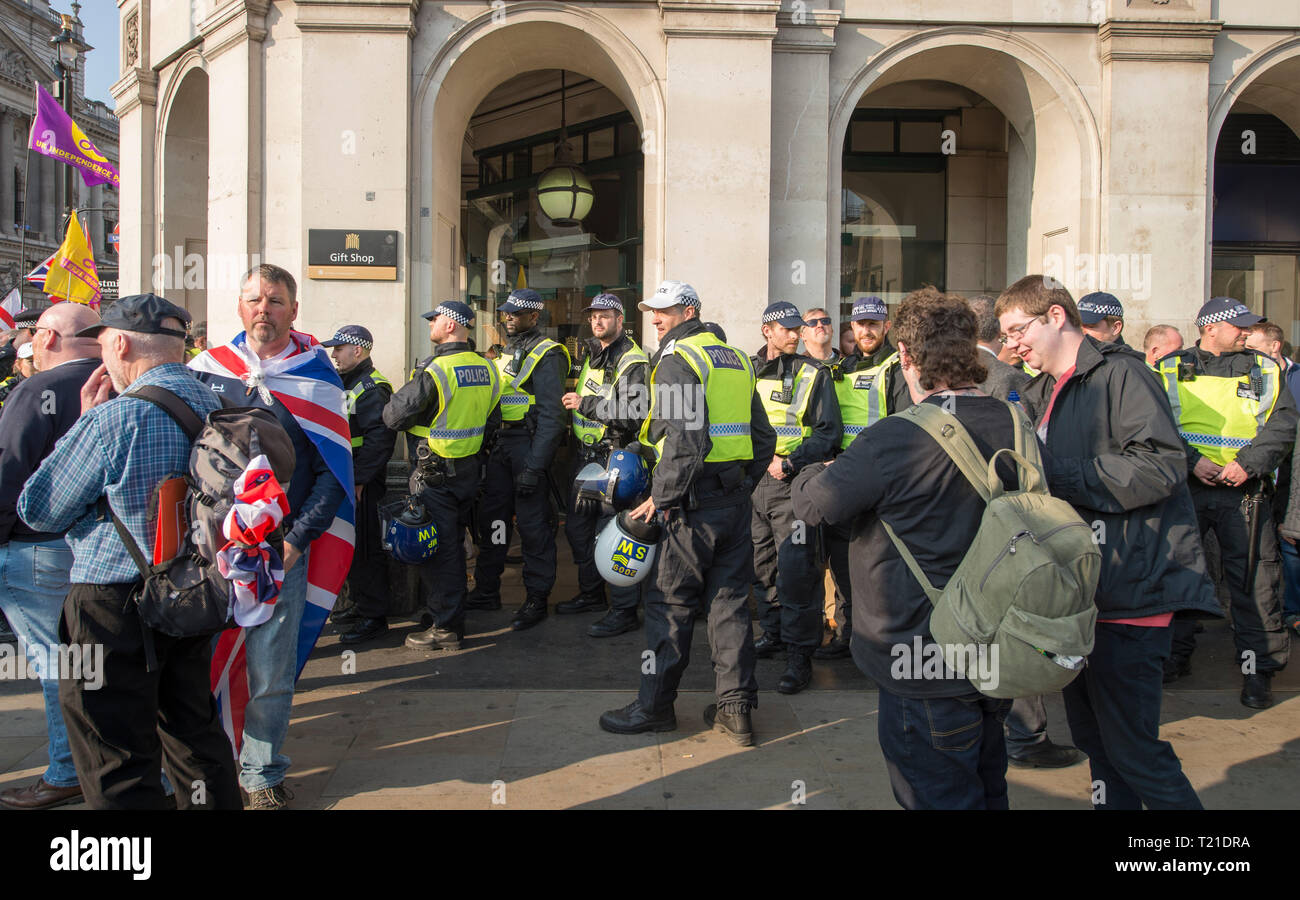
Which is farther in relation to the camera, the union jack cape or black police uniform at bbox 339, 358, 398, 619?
black police uniform at bbox 339, 358, 398, 619

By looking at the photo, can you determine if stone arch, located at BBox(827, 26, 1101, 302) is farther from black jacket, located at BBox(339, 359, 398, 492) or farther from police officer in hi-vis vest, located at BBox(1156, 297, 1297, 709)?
black jacket, located at BBox(339, 359, 398, 492)

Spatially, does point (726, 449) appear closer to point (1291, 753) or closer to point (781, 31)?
point (1291, 753)

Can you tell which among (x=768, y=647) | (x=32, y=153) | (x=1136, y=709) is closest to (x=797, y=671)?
(x=768, y=647)

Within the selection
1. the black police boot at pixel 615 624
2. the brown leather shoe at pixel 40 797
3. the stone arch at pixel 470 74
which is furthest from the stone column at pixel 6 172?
the brown leather shoe at pixel 40 797

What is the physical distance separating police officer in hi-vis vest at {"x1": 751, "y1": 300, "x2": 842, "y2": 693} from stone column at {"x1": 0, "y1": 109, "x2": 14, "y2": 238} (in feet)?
201

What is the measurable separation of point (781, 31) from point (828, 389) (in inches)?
174

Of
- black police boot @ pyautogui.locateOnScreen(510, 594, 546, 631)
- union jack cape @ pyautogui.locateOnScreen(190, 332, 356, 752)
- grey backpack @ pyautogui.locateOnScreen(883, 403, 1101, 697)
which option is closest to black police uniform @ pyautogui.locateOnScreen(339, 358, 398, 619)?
black police boot @ pyautogui.locateOnScreen(510, 594, 546, 631)

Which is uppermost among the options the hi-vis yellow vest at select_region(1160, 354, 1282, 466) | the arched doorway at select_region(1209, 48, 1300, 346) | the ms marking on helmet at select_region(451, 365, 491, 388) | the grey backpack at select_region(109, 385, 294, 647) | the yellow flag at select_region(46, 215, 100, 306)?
the arched doorway at select_region(1209, 48, 1300, 346)

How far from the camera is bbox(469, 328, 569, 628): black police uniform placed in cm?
691

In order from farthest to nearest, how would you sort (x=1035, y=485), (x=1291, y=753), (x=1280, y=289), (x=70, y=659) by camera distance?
(x=1280, y=289) < (x=1291, y=753) < (x=70, y=659) < (x=1035, y=485)

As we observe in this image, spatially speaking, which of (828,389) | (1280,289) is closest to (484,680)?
(828,389)

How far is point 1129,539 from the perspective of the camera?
3.21 metres

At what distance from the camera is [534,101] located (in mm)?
12109

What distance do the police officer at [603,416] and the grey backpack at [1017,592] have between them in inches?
145
